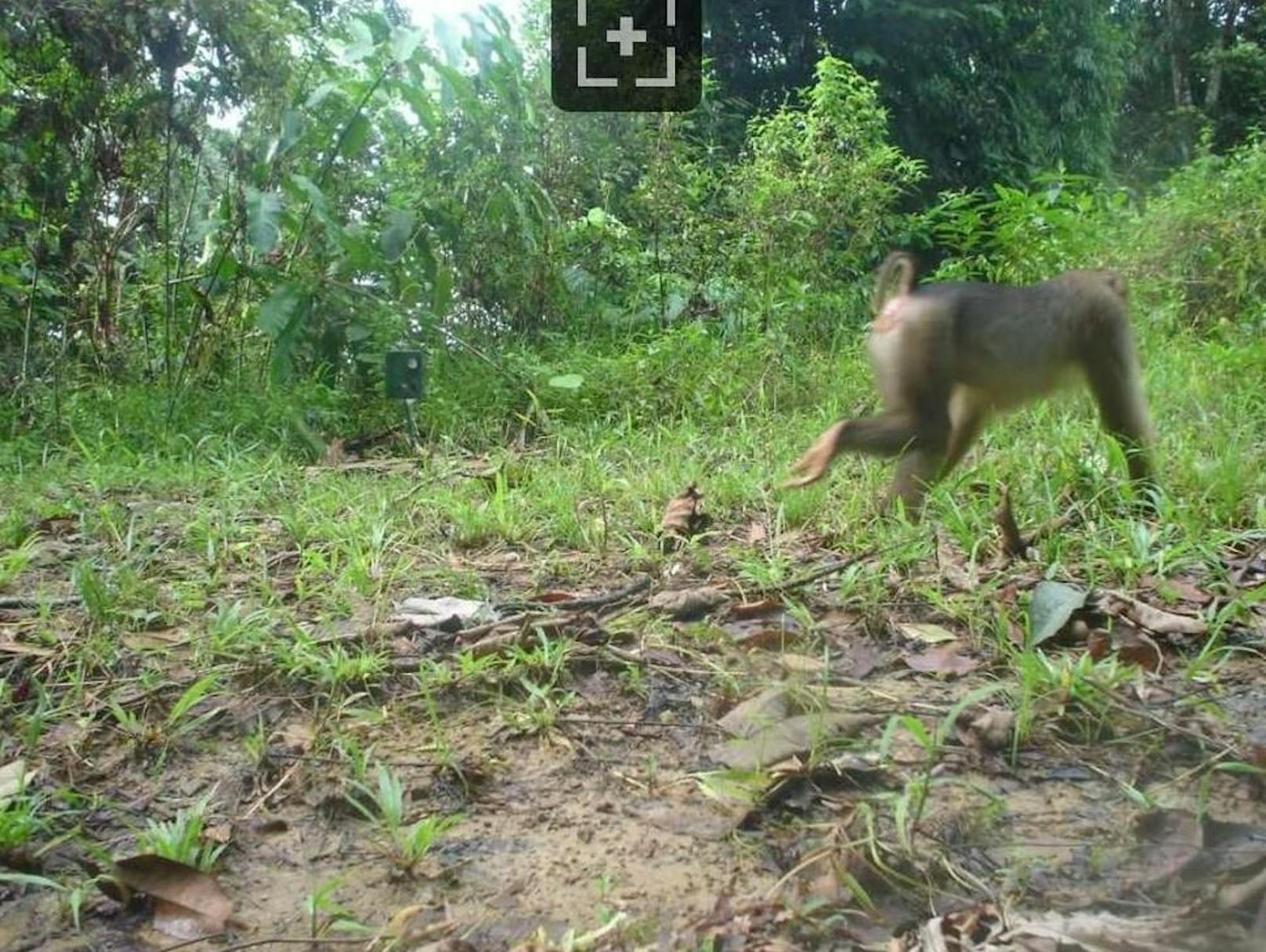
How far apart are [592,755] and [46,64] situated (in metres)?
3.56

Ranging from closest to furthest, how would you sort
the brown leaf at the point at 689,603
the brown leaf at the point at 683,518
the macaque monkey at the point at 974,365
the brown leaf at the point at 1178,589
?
the brown leaf at the point at 1178,589 → the brown leaf at the point at 689,603 → the brown leaf at the point at 683,518 → the macaque monkey at the point at 974,365

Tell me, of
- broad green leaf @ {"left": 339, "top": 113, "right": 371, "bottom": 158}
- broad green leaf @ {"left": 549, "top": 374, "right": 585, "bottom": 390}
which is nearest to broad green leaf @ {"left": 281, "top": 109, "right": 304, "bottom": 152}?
broad green leaf @ {"left": 339, "top": 113, "right": 371, "bottom": 158}

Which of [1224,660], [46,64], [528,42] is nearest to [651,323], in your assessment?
[528,42]

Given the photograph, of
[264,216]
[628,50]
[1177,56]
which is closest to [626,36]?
[628,50]

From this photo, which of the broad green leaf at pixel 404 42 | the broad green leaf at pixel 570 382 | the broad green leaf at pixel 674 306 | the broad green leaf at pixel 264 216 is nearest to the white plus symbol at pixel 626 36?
the broad green leaf at pixel 404 42

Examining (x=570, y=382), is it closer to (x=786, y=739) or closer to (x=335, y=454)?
Result: (x=335, y=454)

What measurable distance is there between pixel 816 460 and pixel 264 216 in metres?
2.10

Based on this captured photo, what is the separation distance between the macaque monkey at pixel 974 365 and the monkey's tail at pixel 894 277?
0.09 feet

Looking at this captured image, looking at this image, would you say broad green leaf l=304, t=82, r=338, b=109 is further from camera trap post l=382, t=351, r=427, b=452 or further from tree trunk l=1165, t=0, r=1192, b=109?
tree trunk l=1165, t=0, r=1192, b=109

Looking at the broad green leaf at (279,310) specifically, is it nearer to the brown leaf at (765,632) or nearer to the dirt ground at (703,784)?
the dirt ground at (703,784)

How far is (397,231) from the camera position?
349 cm

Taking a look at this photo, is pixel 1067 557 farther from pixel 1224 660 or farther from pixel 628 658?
pixel 628 658

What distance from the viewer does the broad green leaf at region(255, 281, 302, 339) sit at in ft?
12.5

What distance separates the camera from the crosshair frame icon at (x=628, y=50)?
5.00 feet
